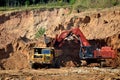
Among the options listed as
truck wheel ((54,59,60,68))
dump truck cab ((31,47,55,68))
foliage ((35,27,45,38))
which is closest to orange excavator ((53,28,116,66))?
truck wheel ((54,59,60,68))

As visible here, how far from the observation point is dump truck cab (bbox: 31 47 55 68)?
30.3 meters

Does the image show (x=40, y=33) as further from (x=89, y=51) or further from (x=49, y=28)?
(x=89, y=51)

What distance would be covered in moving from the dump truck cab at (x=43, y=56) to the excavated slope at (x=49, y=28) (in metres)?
3.26

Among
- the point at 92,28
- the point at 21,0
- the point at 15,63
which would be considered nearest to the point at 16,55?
the point at 15,63

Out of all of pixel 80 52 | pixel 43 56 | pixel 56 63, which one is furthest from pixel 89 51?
pixel 43 56

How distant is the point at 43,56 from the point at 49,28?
15.8 meters

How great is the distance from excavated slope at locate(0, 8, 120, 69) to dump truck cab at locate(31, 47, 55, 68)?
3263 millimetres

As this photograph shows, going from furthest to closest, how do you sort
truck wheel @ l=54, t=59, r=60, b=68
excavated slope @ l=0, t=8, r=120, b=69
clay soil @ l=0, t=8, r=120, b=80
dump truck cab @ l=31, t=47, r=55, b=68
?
excavated slope @ l=0, t=8, r=120, b=69, truck wheel @ l=54, t=59, r=60, b=68, dump truck cab @ l=31, t=47, r=55, b=68, clay soil @ l=0, t=8, r=120, b=80

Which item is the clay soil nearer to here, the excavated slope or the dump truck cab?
the excavated slope

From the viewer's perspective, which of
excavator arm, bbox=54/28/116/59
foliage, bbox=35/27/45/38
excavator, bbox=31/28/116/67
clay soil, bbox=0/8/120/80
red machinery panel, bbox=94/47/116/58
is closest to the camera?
clay soil, bbox=0/8/120/80

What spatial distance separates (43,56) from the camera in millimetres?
30344

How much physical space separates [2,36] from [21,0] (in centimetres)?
2410

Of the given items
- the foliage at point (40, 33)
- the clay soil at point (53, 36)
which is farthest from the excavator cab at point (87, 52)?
the foliage at point (40, 33)

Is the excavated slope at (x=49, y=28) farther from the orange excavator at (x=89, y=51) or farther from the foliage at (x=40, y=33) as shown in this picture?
the orange excavator at (x=89, y=51)
